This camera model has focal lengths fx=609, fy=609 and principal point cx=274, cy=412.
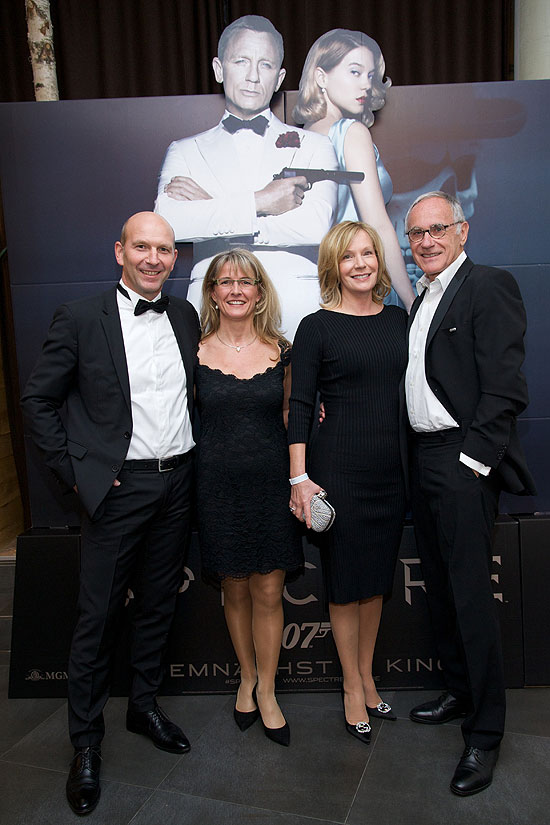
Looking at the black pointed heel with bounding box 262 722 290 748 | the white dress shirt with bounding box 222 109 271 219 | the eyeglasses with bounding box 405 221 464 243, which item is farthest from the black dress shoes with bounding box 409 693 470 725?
the white dress shirt with bounding box 222 109 271 219

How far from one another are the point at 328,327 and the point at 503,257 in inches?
43.8

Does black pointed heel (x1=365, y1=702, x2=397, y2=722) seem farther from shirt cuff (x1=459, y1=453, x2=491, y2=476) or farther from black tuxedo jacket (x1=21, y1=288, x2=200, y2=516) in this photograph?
black tuxedo jacket (x1=21, y1=288, x2=200, y2=516)

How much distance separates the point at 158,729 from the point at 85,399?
1267 millimetres

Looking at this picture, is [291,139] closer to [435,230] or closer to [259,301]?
[259,301]

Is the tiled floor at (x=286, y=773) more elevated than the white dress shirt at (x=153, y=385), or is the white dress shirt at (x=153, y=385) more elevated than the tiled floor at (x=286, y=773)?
the white dress shirt at (x=153, y=385)

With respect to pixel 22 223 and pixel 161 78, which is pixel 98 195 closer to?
pixel 22 223

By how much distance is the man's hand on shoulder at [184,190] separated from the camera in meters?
2.75

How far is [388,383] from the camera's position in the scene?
7.14 feet

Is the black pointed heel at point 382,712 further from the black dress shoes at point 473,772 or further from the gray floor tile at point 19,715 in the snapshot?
the gray floor tile at point 19,715

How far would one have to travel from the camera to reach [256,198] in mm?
2760

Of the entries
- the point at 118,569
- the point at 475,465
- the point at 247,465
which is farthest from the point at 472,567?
the point at 118,569

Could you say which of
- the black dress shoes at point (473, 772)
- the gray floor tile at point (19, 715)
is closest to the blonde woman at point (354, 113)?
the black dress shoes at point (473, 772)

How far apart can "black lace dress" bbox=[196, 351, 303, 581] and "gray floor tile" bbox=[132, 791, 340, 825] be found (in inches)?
28.7

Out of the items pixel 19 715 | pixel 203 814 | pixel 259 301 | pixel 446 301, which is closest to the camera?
pixel 203 814
